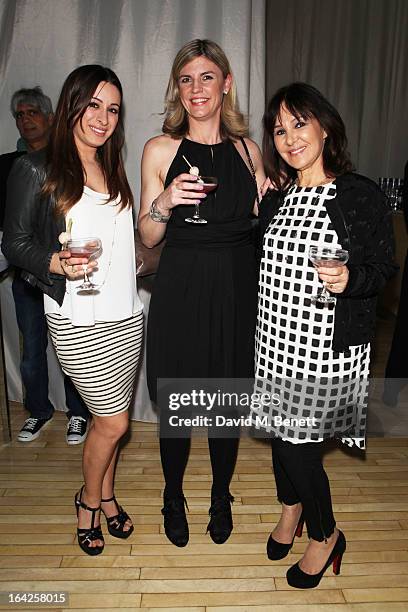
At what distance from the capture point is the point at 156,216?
7.13ft

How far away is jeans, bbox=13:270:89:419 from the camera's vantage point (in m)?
3.45

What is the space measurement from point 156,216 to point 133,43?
1.66 meters

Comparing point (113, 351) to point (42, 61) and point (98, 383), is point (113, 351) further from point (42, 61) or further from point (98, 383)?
point (42, 61)

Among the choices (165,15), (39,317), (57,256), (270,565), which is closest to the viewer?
(57,256)

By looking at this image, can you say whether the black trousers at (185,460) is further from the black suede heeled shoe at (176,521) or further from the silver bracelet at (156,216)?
the silver bracelet at (156,216)

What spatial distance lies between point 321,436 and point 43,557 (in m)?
1.27

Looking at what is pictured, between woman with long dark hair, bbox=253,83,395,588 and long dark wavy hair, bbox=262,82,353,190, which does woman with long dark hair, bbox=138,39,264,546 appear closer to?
woman with long dark hair, bbox=253,83,395,588

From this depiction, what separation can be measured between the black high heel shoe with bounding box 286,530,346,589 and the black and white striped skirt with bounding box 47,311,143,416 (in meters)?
0.93

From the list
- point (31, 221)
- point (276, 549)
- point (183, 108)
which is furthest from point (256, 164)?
point (276, 549)

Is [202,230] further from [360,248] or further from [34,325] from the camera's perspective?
[34,325]

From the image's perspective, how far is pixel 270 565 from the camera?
231 centimetres

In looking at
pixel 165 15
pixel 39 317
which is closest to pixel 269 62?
pixel 165 15

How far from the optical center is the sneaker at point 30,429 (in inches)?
134

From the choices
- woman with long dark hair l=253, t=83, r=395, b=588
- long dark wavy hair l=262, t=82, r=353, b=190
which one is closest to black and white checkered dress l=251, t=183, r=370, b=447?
woman with long dark hair l=253, t=83, r=395, b=588
